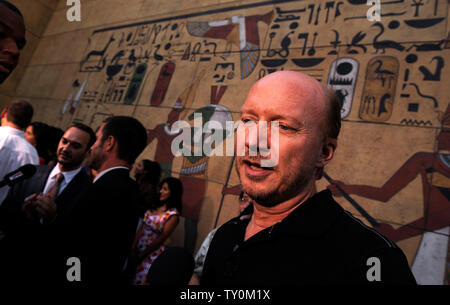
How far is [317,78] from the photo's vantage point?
3342 mm

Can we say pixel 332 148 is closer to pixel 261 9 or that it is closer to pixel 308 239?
pixel 308 239

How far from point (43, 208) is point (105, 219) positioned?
0.59 meters

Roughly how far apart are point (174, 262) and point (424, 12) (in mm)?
4001

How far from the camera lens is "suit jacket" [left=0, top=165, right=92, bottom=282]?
1413mm

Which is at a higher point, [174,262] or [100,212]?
[100,212]

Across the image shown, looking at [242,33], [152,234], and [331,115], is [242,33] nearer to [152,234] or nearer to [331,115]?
[152,234]

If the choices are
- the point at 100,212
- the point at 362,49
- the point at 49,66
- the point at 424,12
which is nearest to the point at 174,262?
the point at 100,212

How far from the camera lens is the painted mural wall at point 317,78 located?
2584 mm

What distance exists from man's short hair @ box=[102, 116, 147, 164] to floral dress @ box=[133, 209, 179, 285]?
3.07ft

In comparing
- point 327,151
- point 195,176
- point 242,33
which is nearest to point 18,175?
point 327,151

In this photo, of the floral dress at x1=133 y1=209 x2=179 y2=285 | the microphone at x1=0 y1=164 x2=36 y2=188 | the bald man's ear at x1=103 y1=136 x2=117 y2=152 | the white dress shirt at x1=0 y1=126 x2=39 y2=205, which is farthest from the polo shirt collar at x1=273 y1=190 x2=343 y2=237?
the white dress shirt at x1=0 y1=126 x2=39 y2=205

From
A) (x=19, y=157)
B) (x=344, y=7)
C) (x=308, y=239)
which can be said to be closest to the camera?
(x=308, y=239)

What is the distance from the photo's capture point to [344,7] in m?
3.56

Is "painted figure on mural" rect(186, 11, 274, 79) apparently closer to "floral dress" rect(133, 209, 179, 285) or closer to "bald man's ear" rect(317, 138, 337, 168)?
"floral dress" rect(133, 209, 179, 285)
